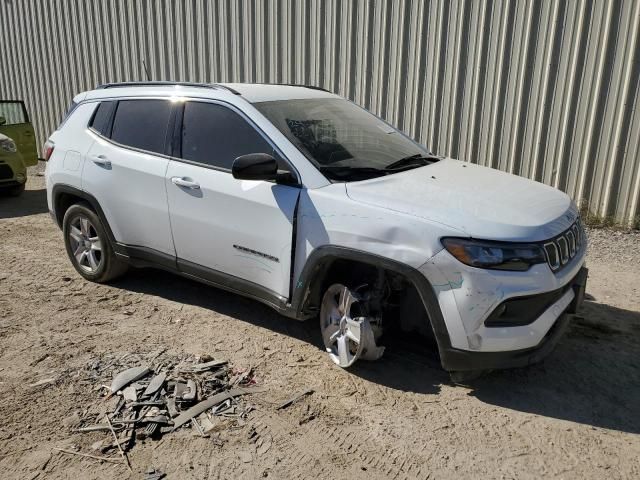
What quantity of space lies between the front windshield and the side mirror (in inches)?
10.2

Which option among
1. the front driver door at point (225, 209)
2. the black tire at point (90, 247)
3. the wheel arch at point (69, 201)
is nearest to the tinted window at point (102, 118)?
the wheel arch at point (69, 201)

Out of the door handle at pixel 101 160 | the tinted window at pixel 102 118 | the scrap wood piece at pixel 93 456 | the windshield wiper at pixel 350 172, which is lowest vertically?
the scrap wood piece at pixel 93 456

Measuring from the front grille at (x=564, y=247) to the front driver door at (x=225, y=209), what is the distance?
4.99ft

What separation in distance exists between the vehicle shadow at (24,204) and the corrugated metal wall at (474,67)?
3455mm

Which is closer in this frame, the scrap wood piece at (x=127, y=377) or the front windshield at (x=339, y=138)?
the scrap wood piece at (x=127, y=377)

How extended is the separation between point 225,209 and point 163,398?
4.27 ft

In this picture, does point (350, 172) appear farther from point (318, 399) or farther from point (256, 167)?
point (318, 399)

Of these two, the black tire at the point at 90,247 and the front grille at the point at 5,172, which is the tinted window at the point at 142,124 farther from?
the front grille at the point at 5,172

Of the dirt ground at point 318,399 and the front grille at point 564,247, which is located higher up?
the front grille at point 564,247

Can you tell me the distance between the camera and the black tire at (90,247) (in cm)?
496

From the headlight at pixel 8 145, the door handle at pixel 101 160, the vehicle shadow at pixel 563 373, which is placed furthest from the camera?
the headlight at pixel 8 145

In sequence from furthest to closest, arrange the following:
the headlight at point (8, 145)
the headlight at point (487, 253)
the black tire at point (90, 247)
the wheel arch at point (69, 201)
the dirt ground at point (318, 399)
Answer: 1. the headlight at point (8, 145)
2. the black tire at point (90, 247)
3. the wheel arch at point (69, 201)
4. the headlight at point (487, 253)
5. the dirt ground at point (318, 399)

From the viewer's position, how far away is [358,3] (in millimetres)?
7875

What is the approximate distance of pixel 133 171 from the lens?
14.6 feet
